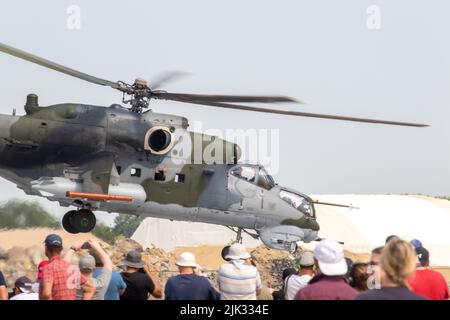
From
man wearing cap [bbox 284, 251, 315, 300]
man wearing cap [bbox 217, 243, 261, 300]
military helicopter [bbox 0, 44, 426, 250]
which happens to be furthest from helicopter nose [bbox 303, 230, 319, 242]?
man wearing cap [bbox 217, 243, 261, 300]

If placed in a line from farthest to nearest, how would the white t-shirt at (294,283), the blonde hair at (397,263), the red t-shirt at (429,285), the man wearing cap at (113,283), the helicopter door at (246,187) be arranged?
1. the helicopter door at (246,187)
2. the white t-shirt at (294,283)
3. the man wearing cap at (113,283)
4. the red t-shirt at (429,285)
5. the blonde hair at (397,263)

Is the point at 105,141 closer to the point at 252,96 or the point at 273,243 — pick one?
the point at 252,96

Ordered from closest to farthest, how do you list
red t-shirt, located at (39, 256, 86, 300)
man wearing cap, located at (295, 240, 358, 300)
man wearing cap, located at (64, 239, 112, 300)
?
1. man wearing cap, located at (295, 240, 358, 300)
2. red t-shirt, located at (39, 256, 86, 300)
3. man wearing cap, located at (64, 239, 112, 300)

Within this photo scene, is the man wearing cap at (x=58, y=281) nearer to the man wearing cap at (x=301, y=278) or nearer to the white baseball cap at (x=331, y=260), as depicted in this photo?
the man wearing cap at (x=301, y=278)

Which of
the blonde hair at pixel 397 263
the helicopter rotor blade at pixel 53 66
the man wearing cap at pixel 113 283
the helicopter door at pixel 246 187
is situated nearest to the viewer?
the blonde hair at pixel 397 263

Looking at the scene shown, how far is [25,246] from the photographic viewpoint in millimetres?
21781

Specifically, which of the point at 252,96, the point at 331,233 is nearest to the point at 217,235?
the point at 331,233

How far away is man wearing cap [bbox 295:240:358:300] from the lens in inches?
263

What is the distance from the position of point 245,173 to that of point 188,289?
12.7m

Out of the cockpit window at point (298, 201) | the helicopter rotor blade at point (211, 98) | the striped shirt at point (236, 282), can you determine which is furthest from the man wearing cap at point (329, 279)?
the cockpit window at point (298, 201)

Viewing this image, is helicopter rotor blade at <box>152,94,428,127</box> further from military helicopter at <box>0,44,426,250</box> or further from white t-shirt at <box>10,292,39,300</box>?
white t-shirt at <box>10,292,39,300</box>

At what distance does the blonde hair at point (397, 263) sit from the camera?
5832mm

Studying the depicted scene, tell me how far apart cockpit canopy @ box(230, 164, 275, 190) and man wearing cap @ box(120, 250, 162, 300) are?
10874 mm

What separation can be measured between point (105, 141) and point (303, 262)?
32.9 feet
